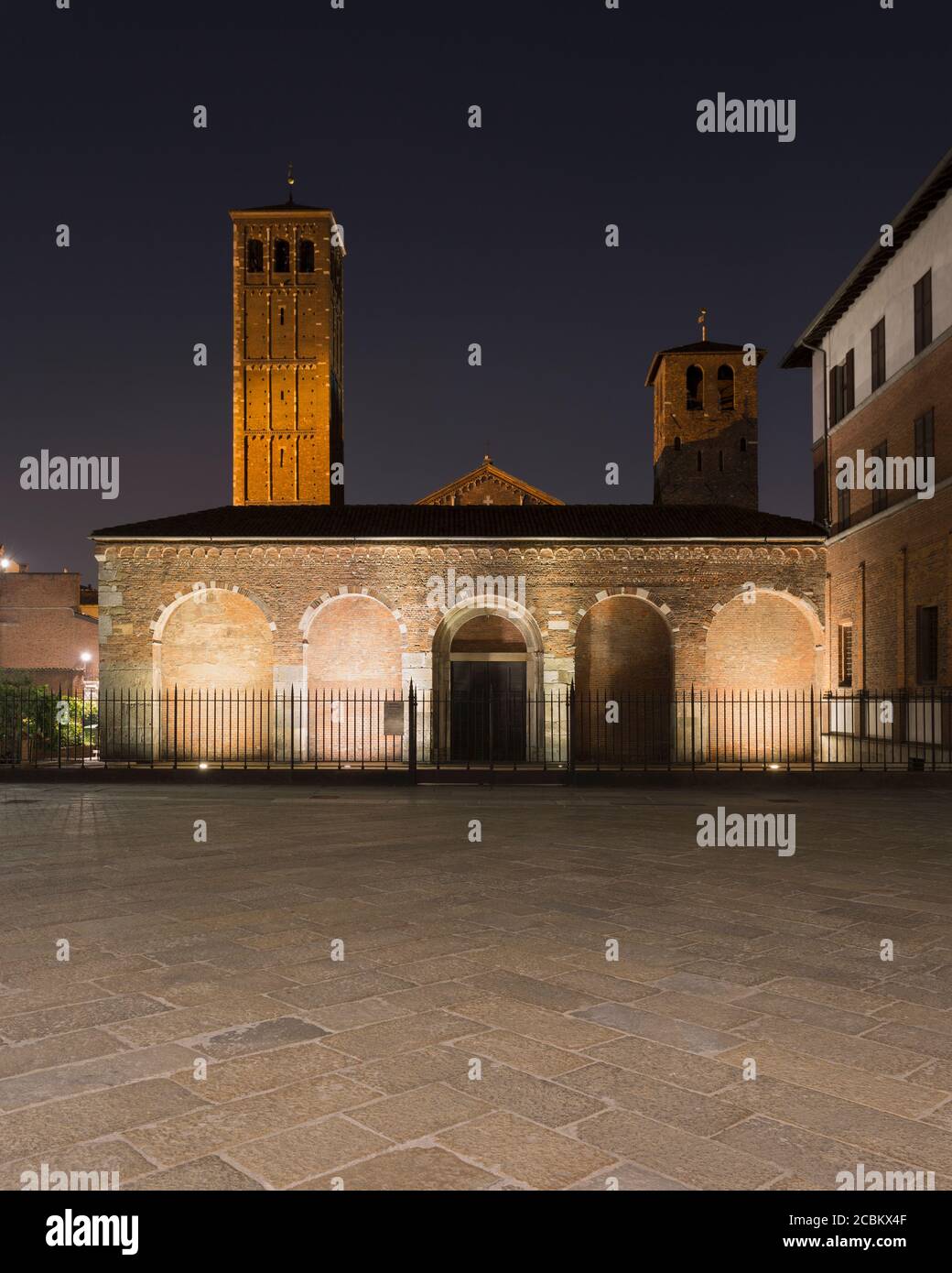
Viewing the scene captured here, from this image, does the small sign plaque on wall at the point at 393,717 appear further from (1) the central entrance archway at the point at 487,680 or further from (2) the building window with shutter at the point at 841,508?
(2) the building window with shutter at the point at 841,508

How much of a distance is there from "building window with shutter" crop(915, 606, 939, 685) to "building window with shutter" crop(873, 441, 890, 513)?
2918 millimetres

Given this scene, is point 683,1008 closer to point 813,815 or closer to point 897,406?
point 813,815

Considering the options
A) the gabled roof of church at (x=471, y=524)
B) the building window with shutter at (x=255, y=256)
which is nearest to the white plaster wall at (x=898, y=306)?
the gabled roof of church at (x=471, y=524)

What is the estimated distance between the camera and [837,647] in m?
22.8

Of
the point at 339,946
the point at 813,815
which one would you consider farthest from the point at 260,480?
the point at 339,946

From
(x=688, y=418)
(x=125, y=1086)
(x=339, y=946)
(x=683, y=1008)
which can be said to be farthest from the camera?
(x=688, y=418)

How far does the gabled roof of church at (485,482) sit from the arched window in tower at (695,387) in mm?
6909

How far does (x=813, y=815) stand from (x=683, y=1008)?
836 centimetres

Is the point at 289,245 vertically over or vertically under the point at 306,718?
over

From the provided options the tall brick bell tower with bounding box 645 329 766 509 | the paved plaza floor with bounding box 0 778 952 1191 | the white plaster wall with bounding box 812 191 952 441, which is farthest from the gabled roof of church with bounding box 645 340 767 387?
the paved plaza floor with bounding box 0 778 952 1191

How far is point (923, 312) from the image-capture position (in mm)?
18438

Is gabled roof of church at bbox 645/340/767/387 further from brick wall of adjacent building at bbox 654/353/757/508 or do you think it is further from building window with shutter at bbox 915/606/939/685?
building window with shutter at bbox 915/606/939/685

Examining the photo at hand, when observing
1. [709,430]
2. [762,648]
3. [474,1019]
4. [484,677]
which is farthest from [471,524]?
[474,1019]

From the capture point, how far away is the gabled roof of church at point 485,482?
35562 mm
